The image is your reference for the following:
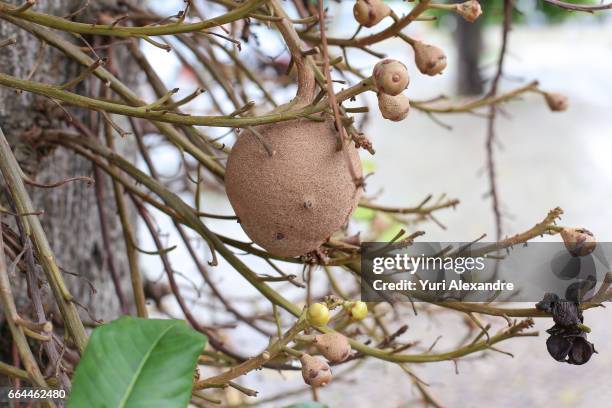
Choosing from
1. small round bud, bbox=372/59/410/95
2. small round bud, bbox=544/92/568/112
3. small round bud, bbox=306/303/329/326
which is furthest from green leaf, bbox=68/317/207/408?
small round bud, bbox=544/92/568/112

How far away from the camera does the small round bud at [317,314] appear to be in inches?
17.3

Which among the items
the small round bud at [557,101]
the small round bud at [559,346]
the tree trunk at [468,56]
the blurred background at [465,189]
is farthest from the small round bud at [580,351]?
the tree trunk at [468,56]

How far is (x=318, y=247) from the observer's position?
559mm

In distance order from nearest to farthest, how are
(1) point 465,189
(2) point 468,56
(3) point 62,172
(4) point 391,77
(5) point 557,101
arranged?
1. (4) point 391,77
2. (5) point 557,101
3. (3) point 62,172
4. (1) point 465,189
5. (2) point 468,56

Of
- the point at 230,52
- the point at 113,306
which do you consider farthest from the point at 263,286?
the point at 113,306

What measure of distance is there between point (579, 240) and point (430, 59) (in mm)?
155

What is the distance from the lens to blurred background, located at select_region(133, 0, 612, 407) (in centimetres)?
155

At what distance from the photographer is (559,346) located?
497 millimetres

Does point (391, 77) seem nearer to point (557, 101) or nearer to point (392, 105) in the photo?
point (392, 105)

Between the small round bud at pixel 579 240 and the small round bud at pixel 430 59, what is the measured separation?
0.45 ft

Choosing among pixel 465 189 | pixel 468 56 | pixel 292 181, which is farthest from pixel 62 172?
pixel 468 56

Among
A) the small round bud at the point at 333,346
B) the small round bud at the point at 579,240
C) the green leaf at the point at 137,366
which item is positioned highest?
the small round bud at the point at 579,240

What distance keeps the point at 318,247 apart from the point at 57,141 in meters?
0.32

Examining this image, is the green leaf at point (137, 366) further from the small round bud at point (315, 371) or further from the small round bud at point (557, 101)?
the small round bud at point (557, 101)
